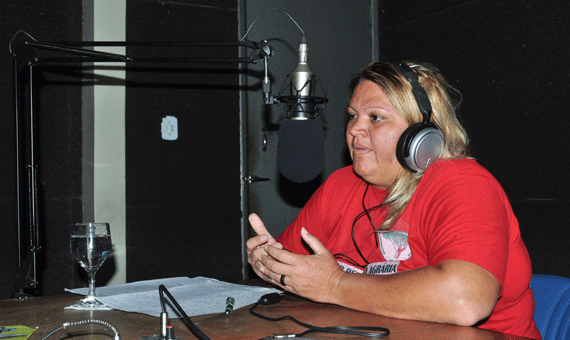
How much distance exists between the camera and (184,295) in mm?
1256

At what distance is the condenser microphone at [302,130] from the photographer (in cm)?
142

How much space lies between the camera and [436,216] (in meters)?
1.22

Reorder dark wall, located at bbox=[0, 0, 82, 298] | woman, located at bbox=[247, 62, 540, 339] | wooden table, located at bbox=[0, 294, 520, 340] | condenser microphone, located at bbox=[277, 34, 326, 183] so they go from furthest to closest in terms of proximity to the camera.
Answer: dark wall, located at bbox=[0, 0, 82, 298] → condenser microphone, located at bbox=[277, 34, 326, 183] → woman, located at bbox=[247, 62, 540, 339] → wooden table, located at bbox=[0, 294, 520, 340]

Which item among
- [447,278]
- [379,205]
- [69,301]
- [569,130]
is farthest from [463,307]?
[569,130]

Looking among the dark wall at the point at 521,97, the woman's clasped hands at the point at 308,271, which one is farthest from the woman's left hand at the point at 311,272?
the dark wall at the point at 521,97

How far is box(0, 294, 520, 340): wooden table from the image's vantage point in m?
0.92

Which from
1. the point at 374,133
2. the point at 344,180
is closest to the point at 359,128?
the point at 374,133

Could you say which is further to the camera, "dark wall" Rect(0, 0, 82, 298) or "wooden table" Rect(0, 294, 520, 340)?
"dark wall" Rect(0, 0, 82, 298)

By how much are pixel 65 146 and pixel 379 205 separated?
1979 mm

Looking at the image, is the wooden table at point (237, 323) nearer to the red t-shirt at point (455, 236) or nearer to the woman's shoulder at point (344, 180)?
the red t-shirt at point (455, 236)

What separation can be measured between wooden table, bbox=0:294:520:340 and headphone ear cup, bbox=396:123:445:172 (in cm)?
43

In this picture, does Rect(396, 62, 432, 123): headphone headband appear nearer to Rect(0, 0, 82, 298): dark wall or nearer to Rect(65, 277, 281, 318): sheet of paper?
Rect(65, 277, 281, 318): sheet of paper

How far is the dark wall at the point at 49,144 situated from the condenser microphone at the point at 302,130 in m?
1.70

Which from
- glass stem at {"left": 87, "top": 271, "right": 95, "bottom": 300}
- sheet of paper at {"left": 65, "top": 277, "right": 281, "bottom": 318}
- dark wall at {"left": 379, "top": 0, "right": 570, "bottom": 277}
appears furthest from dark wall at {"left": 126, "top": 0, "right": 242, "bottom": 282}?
glass stem at {"left": 87, "top": 271, "right": 95, "bottom": 300}
